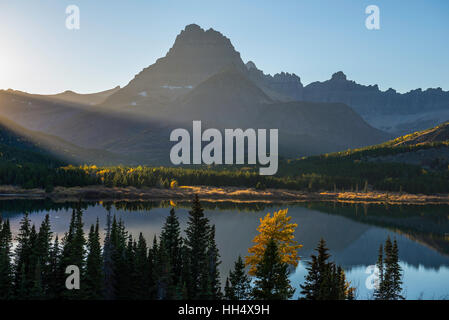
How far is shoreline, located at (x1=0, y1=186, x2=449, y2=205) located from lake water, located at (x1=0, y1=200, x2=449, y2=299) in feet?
46.7

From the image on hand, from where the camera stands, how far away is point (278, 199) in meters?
168

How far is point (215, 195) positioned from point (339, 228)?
6805 centimetres

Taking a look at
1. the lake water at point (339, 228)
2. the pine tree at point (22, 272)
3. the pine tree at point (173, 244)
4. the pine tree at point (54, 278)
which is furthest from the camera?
the lake water at point (339, 228)

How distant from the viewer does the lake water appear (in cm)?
6438

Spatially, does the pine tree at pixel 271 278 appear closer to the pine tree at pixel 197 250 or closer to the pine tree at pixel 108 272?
the pine tree at pixel 197 250

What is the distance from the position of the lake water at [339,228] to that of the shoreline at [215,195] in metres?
14.2

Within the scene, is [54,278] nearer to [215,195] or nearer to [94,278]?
[94,278]

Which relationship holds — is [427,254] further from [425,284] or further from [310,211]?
[310,211]

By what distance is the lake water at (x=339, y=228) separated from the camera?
211ft

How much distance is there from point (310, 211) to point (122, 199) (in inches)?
2547

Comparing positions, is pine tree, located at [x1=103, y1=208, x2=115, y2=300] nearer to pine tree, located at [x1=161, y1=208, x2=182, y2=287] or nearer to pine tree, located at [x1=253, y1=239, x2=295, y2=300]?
pine tree, located at [x1=161, y1=208, x2=182, y2=287]

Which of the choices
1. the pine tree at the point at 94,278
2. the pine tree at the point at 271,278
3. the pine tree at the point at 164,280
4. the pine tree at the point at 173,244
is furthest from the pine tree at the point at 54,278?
the pine tree at the point at 271,278

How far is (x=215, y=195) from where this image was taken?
167 meters
